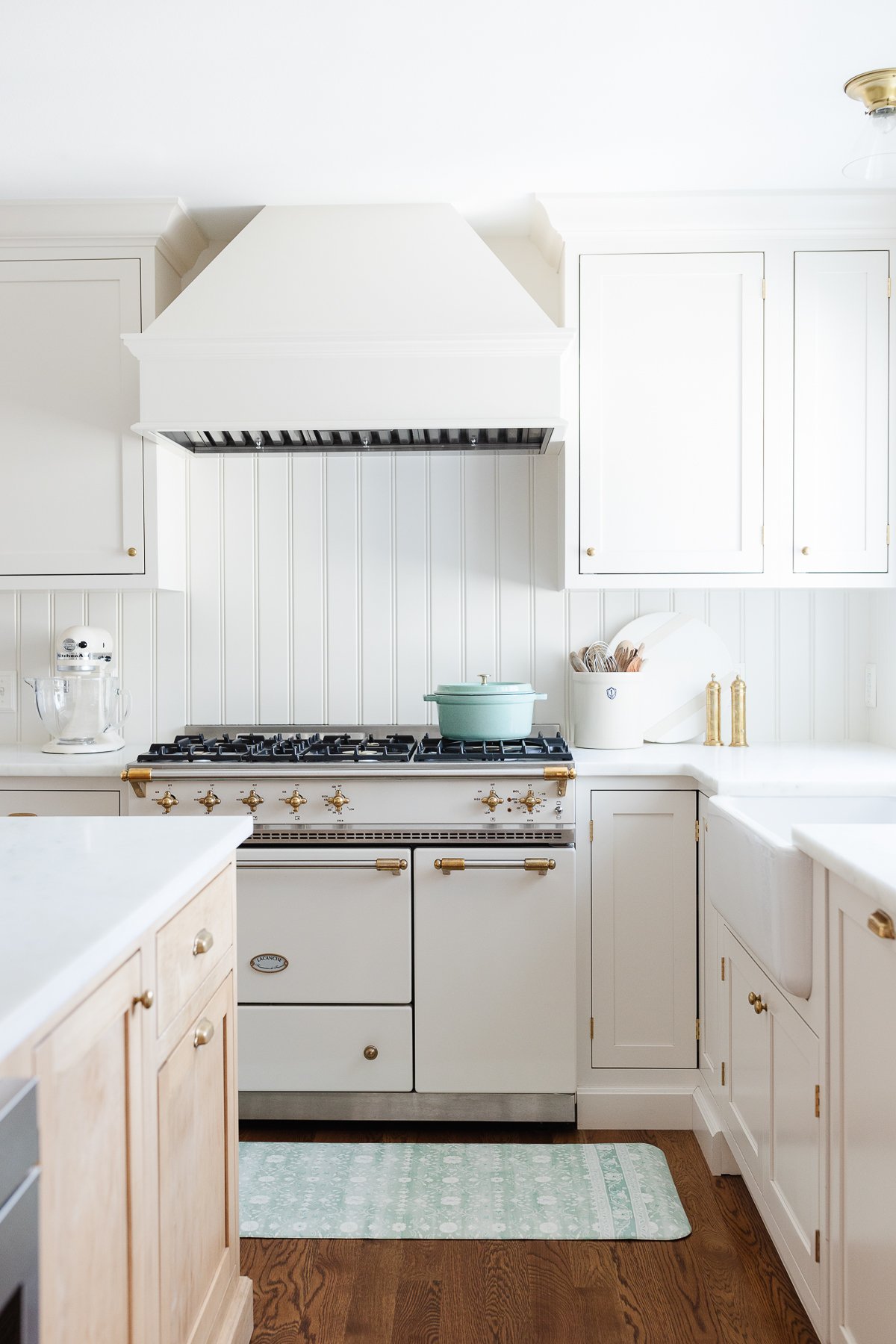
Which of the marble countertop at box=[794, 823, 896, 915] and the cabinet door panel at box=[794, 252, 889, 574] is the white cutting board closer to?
the cabinet door panel at box=[794, 252, 889, 574]

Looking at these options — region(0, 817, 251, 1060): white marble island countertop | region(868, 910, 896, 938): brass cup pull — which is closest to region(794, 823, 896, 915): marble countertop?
region(868, 910, 896, 938): brass cup pull

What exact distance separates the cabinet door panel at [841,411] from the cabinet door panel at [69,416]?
1.87m

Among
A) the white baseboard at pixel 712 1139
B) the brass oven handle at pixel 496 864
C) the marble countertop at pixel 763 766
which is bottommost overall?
the white baseboard at pixel 712 1139

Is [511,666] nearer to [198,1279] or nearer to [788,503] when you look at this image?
[788,503]

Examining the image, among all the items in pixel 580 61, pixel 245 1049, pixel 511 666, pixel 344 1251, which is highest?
pixel 580 61

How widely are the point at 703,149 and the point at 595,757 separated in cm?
156

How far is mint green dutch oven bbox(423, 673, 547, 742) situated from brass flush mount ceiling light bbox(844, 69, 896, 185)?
143 centimetres

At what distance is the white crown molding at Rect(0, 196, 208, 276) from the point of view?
2.70 metres

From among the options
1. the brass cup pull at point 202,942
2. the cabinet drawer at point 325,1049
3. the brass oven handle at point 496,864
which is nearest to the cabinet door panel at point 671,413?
the brass oven handle at point 496,864

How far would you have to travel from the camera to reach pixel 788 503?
2734mm

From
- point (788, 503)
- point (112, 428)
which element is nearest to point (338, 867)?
point (112, 428)

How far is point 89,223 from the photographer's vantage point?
2.72 meters

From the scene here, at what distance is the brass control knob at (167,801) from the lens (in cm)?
252

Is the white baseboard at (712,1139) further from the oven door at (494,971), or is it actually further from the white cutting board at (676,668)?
the white cutting board at (676,668)
